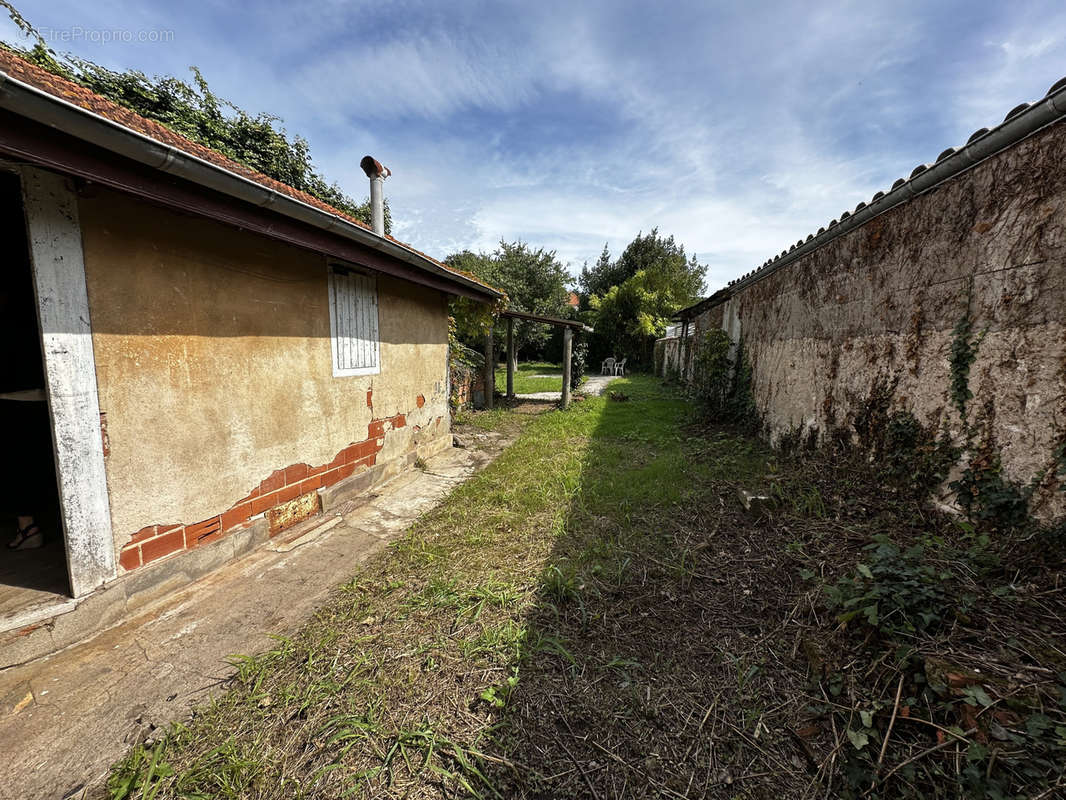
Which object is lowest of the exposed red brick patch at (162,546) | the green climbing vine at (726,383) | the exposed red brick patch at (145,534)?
the exposed red brick patch at (162,546)

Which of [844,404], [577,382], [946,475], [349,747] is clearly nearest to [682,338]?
[577,382]

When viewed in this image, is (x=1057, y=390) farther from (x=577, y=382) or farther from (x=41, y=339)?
(x=577, y=382)

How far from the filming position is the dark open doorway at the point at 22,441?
2.30 metres

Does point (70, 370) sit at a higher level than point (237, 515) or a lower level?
higher

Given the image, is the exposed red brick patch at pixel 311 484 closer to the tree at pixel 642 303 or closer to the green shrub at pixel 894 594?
the green shrub at pixel 894 594

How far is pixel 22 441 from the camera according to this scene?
4.04 meters

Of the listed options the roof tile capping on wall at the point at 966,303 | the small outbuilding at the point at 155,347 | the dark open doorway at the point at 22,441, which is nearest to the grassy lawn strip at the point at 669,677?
the roof tile capping on wall at the point at 966,303

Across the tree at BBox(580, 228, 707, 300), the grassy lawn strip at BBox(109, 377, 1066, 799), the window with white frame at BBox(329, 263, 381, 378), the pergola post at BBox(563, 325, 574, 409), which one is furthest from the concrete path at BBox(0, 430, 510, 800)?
the tree at BBox(580, 228, 707, 300)

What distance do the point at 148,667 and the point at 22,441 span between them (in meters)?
3.83

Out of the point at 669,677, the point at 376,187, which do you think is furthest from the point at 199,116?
the point at 669,677

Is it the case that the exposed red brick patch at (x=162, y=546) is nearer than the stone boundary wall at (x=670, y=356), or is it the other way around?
the exposed red brick patch at (x=162, y=546)

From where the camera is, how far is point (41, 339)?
2020 mm

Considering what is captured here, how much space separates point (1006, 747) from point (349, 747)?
94.2 inches

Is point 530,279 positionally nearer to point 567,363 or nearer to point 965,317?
point 567,363
